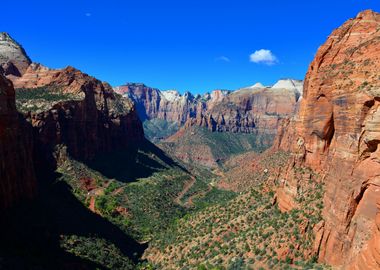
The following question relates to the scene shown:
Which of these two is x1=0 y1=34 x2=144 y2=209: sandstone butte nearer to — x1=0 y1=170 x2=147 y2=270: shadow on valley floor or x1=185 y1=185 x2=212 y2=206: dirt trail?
x1=0 y1=170 x2=147 y2=270: shadow on valley floor

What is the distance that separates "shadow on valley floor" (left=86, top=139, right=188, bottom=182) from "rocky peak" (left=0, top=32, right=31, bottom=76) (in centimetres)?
4712

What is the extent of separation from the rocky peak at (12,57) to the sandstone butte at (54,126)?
359 mm

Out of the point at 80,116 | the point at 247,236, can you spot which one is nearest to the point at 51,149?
the point at 80,116

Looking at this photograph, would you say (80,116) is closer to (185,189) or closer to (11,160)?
(185,189)

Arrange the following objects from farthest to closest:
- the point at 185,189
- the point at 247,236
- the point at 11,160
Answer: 1. the point at 185,189
2. the point at 11,160
3. the point at 247,236

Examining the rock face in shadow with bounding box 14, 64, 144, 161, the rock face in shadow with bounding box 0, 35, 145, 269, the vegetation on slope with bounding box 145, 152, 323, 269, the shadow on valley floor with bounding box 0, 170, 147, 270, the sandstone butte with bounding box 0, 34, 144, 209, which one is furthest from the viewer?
the rock face in shadow with bounding box 14, 64, 144, 161

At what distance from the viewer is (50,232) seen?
58.7 metres

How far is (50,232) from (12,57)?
99038 mm

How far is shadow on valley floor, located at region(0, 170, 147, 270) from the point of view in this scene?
48.0 m

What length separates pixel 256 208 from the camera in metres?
62.8

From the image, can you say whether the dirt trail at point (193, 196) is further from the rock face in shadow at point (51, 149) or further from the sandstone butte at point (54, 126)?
the sandstone butte at point (54, 126)

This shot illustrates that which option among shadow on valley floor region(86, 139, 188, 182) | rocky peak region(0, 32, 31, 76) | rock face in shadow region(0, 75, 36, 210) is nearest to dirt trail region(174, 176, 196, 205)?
shadow on valley floor region(86, 139, 188, 182)

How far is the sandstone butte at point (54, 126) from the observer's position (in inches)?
2350

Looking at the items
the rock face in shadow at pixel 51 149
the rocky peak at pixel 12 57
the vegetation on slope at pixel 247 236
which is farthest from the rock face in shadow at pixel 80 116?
the vegetation on slope at pixel 247 236
